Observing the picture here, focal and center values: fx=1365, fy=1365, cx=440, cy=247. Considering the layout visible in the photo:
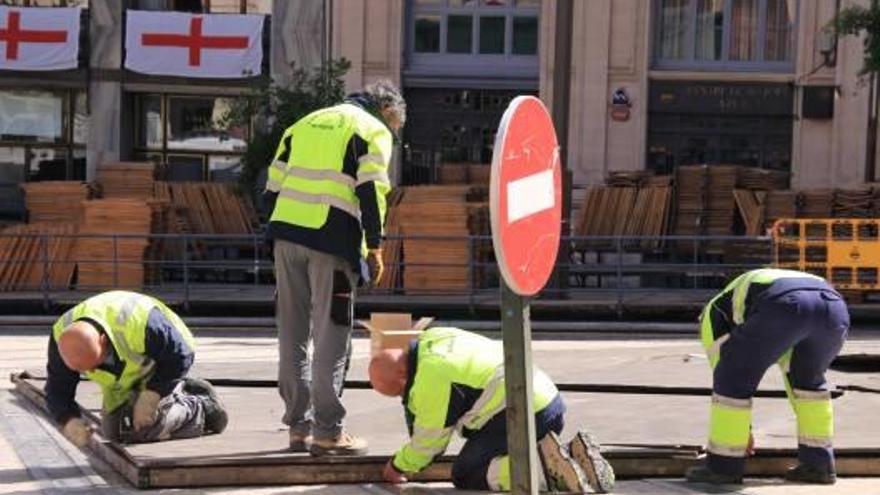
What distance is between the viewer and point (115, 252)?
1945 cm

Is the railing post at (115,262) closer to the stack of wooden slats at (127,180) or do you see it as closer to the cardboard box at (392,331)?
the stack of wooden slats at (127,180)

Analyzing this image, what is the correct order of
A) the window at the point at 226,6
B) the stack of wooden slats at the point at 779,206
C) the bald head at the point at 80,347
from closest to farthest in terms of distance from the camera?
the bald head at the point at 80,347
the stack of wooden slats at the point at 779,206
the window at the point at 226,6

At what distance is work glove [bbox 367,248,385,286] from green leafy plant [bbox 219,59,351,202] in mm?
15367

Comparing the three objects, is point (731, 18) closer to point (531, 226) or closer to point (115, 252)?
point (115, 252)

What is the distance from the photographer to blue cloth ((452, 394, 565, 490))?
20.9ft

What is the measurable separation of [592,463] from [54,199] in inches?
723

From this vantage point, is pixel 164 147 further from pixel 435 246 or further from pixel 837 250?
pixel 837 250

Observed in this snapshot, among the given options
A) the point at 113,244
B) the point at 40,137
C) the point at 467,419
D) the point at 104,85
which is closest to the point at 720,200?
the point at 113,244

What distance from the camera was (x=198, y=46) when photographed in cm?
2677

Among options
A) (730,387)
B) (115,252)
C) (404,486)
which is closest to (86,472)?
(404,486)

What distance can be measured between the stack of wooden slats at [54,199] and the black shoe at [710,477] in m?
17.9

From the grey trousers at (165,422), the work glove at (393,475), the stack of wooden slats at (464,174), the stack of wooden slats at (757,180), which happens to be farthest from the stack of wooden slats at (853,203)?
the work glove at (393,475)

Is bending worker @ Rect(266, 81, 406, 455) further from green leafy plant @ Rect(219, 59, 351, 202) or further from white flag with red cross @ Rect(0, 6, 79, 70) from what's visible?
white flag with red cross @ Rect(0, 6, 79, 70)

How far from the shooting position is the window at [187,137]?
27844 mm
